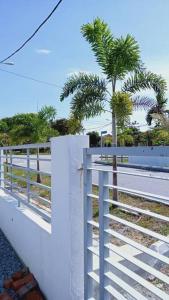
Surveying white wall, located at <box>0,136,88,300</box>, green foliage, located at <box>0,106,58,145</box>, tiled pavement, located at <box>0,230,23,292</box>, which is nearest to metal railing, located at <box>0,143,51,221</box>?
white wall, located at <box>0,136,88,300</box>

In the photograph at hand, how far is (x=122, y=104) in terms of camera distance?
35.1ft

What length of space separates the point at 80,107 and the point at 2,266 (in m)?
6.97

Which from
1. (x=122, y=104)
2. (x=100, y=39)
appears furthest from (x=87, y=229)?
(x=100, y=39)

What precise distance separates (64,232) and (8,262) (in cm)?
225

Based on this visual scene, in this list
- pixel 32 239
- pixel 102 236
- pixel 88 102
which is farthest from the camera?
pixel 88 102

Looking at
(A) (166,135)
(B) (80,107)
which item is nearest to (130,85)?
(B) (80,107)

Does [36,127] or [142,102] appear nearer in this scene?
[142,102]

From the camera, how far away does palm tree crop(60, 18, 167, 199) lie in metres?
11.0

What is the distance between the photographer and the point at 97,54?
36.9ft

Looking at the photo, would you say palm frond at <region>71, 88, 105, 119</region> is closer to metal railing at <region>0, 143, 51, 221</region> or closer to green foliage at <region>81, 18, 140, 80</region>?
green foliage at <region>81, 18, 140, 80</region>

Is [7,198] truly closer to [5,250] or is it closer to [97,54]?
[5,250]

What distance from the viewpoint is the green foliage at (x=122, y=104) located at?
10695 mm

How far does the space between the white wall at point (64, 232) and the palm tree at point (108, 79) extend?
645cm

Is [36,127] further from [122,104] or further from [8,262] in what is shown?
[8,262]
